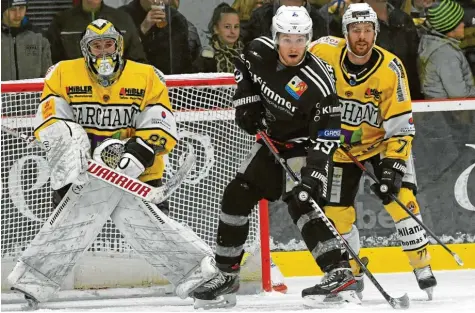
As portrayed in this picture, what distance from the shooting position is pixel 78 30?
786 cm

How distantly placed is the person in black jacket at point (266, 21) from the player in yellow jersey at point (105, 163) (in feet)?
4.75

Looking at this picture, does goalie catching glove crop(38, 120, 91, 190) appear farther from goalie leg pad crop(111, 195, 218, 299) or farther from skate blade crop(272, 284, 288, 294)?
skate blade crop(272, 284, 288, 294)

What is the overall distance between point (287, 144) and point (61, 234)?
3.55 ft

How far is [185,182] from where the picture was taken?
7.36 m

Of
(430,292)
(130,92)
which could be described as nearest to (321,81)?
(130,92)

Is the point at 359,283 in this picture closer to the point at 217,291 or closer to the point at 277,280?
the point at 277,280

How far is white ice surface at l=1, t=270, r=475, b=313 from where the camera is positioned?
21.9 ft

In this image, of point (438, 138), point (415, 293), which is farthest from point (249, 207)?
point (438, 138)

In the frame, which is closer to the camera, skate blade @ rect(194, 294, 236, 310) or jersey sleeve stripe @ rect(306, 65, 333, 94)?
jersey sleeve stripe @ rect(306, 65, 333, 94)

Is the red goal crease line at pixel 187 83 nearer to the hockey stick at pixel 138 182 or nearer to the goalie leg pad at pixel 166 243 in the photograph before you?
the hockey stick at pixel 138 182

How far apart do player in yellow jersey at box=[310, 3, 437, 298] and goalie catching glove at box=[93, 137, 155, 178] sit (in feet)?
3.54

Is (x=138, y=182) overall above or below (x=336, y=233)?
above

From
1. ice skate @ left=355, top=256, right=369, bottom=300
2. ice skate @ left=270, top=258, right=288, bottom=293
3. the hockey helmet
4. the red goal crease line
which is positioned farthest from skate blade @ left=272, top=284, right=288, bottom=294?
the hockey helmet

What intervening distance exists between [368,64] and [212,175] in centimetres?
98
